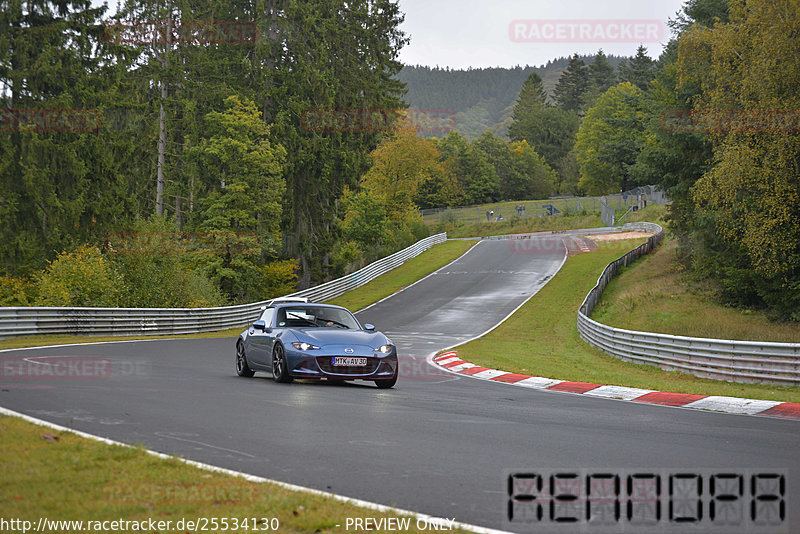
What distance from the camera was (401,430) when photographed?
31.0 feet

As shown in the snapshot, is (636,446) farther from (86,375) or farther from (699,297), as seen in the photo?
(699,297)

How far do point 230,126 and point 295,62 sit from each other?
10882 mm

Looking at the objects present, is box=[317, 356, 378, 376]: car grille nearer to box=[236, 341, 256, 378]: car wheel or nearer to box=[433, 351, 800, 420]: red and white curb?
box=[236, 341, 256, 378]: car wheel

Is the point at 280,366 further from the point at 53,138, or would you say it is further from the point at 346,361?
the point at 53,138

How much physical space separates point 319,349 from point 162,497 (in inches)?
338

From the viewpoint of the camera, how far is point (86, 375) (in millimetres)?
14391

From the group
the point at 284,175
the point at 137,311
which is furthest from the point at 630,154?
the point at 137,311

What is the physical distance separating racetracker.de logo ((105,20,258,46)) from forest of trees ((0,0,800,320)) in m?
0.14

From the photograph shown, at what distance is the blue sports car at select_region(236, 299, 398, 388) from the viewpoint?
14.4 m

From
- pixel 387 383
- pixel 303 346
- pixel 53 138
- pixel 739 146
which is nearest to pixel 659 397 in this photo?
pixel 387 383

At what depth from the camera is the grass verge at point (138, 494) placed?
5.29m

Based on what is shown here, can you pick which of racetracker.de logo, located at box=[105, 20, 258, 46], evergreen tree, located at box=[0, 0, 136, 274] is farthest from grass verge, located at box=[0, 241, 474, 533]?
racetracker.de logo, located at box=[105, 20, 258, 46]

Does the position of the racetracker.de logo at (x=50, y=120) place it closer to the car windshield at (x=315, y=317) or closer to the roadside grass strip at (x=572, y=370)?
the roadside grass strip at (x=572, y=370)

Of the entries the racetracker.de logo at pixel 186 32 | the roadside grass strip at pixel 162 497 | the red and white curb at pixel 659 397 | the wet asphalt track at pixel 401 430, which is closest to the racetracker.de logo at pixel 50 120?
the racetracker.de logo at pixel 186 32
